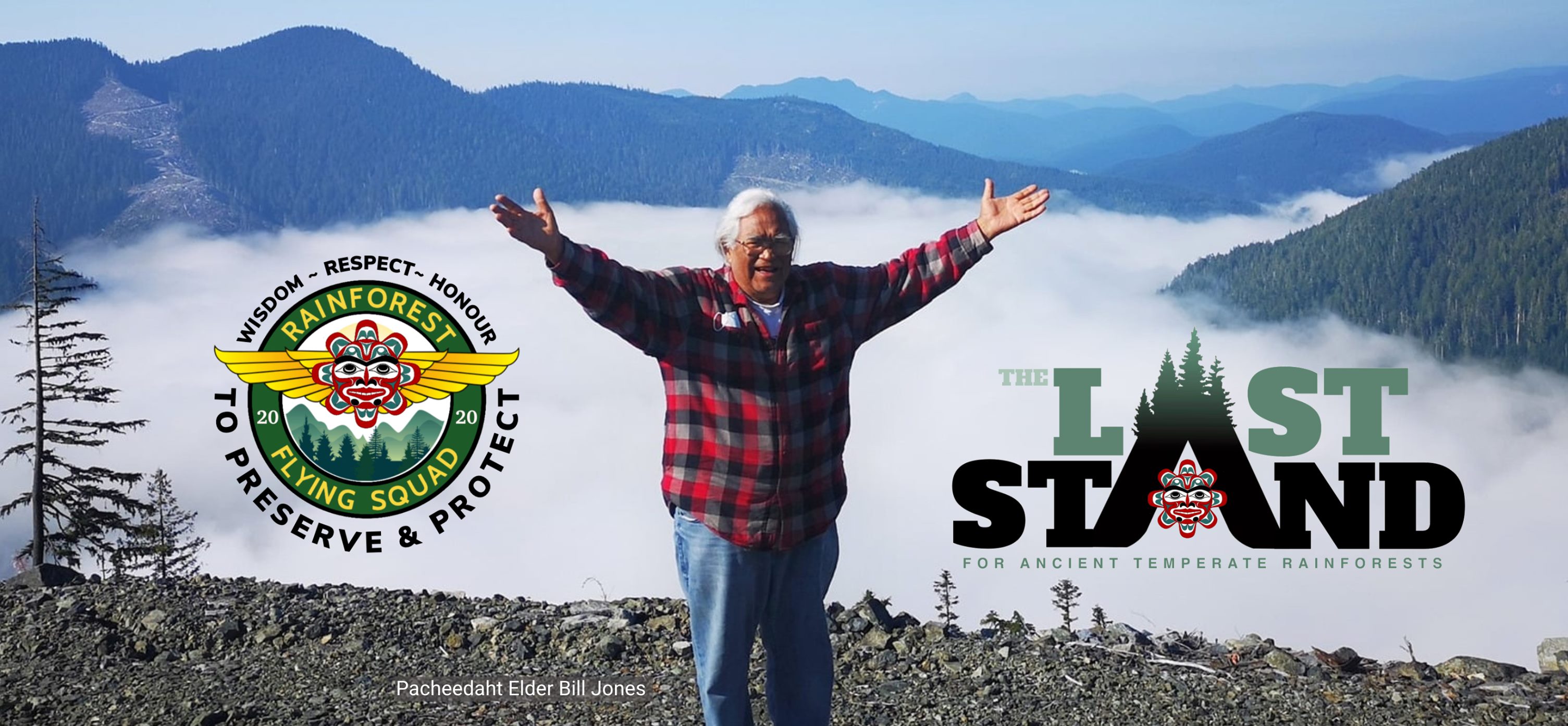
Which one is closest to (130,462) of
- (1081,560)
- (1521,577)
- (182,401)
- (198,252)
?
(182,401)

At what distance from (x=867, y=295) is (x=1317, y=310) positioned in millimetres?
158906

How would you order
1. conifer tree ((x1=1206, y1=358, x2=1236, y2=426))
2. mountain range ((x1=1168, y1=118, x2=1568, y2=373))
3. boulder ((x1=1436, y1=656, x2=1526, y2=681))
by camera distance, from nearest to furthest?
boulder ((x1=1436, y1=656, x2=1526, y2=681)) < conifer tree ((x1=1206, y1=358, x2=1236, y2=426)) < mountain range ((x1=1168, y1=118, x2=1568, y2=373))

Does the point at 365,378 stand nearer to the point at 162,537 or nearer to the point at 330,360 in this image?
the point at 330,360

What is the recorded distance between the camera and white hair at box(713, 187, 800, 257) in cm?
361

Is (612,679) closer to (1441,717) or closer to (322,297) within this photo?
(322,297)

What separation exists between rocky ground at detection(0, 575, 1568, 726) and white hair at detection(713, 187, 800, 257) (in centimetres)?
265

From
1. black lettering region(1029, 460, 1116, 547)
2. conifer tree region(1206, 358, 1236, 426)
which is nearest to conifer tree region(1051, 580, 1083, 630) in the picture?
black lettering region(1029, 460, 1116, 547)

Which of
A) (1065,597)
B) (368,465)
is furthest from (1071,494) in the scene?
(368,465)

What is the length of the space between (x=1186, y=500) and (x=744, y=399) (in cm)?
1003

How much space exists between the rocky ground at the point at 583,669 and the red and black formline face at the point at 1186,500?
19.4ft

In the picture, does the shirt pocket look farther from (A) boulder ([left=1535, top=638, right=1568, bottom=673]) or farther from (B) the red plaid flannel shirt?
(A) boulder ([left=1535, top=638, right=1568, bottom=673])

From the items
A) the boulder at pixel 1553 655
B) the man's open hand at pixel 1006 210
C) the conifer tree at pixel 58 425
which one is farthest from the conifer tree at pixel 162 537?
the boulder at pixel 1553 655

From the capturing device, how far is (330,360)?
8320 mm

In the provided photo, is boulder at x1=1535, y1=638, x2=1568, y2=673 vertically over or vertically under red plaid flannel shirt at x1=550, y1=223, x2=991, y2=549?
under
